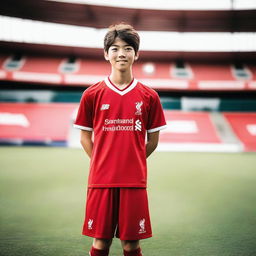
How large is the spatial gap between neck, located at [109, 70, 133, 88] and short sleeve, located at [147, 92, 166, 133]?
19 centimetres

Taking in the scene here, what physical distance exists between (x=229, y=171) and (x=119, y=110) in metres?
5.57

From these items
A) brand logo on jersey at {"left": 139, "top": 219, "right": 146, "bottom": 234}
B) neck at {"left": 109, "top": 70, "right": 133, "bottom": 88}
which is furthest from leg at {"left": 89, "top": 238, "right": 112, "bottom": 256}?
neck at {"left": 109, "top": 70, "right": 133, "bottom": 88}

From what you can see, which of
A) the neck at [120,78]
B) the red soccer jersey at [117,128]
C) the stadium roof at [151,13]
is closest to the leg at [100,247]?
A: the red soccer jersey at [117,128]

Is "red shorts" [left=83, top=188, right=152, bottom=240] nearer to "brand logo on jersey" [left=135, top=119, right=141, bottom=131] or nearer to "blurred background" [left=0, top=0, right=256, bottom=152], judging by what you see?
"brand logo on jersey" [left=135, top=119, right=141, bottom=131]

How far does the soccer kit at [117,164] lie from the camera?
130 centimetres

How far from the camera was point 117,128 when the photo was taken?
1357 millimetres

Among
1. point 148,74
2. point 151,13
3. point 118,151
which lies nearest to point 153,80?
point 148,74

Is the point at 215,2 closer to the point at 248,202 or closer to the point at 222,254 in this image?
the point at 248,202

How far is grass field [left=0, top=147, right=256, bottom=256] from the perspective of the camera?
2.12 m

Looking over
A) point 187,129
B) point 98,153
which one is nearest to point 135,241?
point 98,153

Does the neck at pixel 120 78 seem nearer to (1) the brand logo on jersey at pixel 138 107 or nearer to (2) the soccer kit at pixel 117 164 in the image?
(2) the soccer kit at pixel 117 164

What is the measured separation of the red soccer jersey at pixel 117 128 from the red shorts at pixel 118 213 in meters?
0.05

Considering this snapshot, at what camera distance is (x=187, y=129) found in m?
12.9

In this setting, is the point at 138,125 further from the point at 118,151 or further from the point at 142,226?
the point at 142,226
